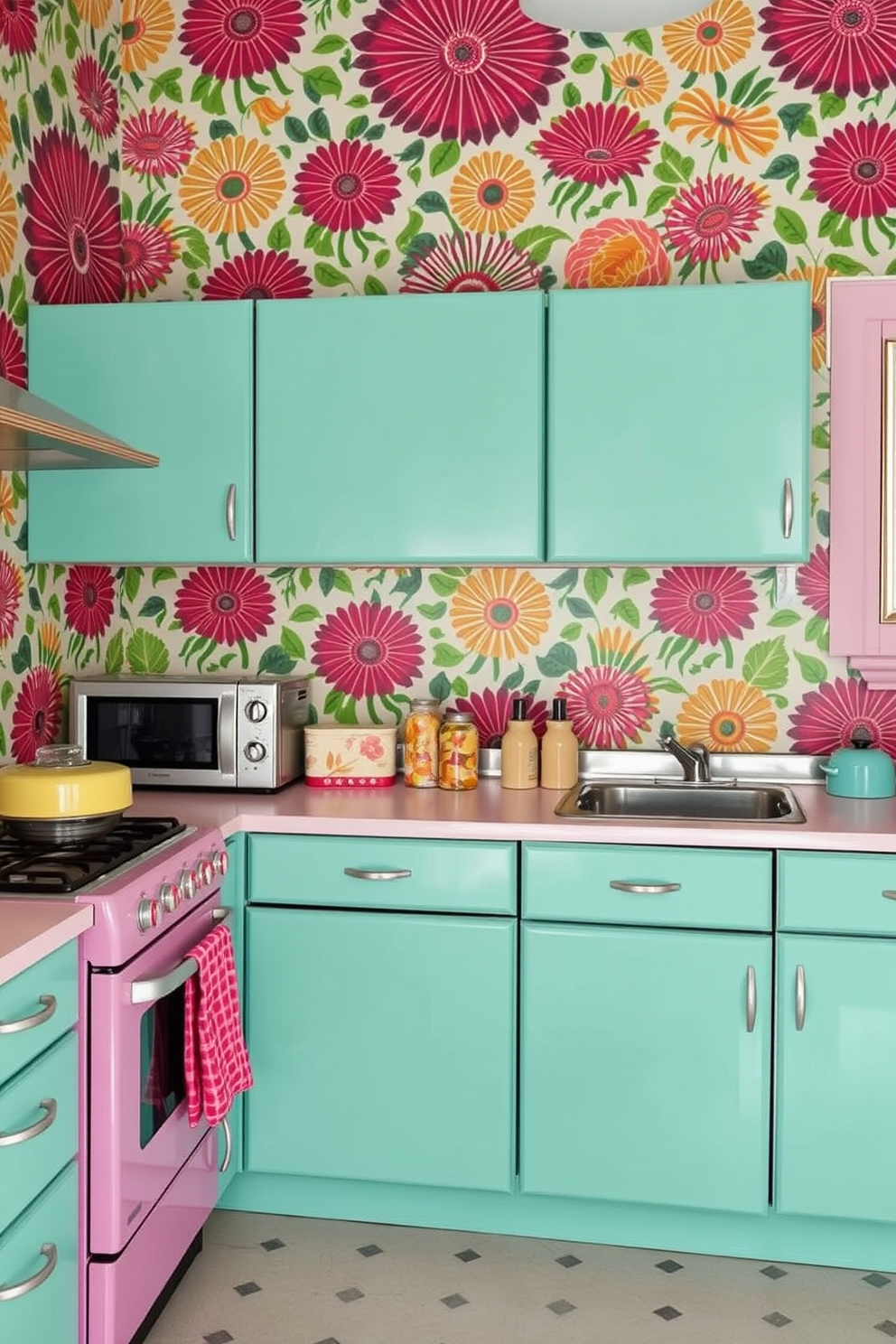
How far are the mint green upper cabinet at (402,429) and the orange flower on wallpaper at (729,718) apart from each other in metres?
0.63

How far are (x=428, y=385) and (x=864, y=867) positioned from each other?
140 centimetres

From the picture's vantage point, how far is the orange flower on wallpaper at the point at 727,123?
9.96 feet

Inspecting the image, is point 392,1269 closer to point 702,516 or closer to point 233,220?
point 702,516

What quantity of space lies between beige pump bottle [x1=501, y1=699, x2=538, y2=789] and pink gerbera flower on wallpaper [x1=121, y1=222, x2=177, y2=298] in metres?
1.51

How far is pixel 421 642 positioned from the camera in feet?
10.5

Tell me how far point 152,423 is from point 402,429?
0.60 meters

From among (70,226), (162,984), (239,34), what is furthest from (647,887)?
(239,34)

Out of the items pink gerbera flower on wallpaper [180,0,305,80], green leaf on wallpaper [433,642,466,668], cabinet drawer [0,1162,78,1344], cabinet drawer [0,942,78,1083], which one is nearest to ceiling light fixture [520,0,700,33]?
pink gerbera flower on wallpaper [180,0,305,80]

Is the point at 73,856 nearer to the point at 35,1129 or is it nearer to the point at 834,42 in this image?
the point at 35,1129

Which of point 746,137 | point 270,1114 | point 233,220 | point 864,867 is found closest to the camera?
point 864,867

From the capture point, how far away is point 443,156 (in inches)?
124

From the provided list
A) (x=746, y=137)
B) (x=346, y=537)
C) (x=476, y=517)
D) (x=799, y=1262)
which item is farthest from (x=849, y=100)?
(x=799, y=1262)

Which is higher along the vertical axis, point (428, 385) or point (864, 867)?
point (428, 385)

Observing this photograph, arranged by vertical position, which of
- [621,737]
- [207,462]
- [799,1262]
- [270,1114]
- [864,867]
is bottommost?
[799,1262]
